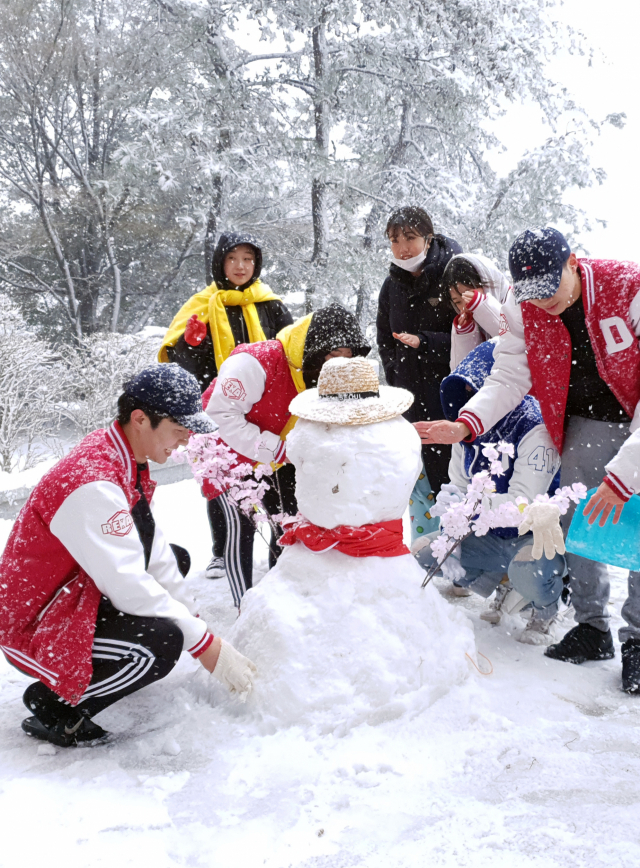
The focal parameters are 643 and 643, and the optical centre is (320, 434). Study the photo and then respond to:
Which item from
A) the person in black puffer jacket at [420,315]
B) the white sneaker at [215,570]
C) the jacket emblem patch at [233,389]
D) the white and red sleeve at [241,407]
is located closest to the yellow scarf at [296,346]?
the white and red sleeve at [241,407]

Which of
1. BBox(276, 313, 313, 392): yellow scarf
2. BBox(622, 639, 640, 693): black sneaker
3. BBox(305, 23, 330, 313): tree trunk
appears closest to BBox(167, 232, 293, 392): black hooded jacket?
BBox(276, 313, 313, 392): yellow scarf

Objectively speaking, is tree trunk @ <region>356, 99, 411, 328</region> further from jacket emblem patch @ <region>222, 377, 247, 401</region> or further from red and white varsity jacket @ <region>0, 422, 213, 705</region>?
red and white varsity jacket @ <region>0, 422, 213, 705</region>

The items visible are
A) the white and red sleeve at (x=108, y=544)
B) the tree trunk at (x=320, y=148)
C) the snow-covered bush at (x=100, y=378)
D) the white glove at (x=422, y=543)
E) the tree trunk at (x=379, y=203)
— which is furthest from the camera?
the tree trunk at (x=379, y=203)

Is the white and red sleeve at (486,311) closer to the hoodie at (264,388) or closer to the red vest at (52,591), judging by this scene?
the hoodie at (264,388)

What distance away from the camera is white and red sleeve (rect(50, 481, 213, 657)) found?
188 centimetres

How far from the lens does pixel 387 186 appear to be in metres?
8.71

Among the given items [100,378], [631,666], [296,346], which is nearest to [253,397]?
[296,346]

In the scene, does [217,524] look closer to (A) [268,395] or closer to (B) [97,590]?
(A) [268,395]

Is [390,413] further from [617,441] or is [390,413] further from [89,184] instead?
[89,184]

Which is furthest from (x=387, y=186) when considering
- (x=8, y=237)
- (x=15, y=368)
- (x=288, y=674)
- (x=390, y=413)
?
(x=288, y=674)

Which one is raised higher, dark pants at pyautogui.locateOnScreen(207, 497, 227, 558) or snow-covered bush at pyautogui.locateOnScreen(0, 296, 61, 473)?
snow-covered bush at pyautogui.locateOnScreen(0, 296, 61, 473)

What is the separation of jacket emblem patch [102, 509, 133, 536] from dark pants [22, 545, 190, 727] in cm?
28

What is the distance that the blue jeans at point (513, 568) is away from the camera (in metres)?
2.55

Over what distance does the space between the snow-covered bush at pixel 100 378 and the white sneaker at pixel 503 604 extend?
5613mm
